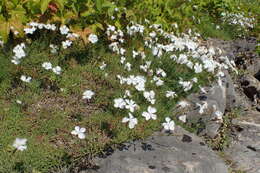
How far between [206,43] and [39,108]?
5.24m

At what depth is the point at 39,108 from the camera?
4.12 m

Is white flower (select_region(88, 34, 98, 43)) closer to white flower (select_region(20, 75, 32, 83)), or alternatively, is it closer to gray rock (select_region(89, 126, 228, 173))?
white flower (select_region(20, 75, 32, 83))

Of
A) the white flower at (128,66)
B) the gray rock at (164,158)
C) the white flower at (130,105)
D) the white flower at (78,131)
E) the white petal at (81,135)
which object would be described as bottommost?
the gray rock at (164,158)

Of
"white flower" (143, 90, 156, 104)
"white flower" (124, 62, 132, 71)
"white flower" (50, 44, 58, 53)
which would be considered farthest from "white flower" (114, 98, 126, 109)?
"white flower" (50, 44, 58, 53)

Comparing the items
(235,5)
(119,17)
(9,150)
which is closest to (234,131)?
(119,17)

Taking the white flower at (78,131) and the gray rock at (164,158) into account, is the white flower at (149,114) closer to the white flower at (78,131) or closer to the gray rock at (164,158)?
the gray rock at (164,158)

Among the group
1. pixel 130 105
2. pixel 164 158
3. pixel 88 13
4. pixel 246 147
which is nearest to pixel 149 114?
pixel 130 105

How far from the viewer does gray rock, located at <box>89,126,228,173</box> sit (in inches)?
139

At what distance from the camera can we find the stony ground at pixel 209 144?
3.62 metres

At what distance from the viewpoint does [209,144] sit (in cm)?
470

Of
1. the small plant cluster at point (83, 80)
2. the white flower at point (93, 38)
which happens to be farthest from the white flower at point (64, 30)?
the white flower at point (93, 38)

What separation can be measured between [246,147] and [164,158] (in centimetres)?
176

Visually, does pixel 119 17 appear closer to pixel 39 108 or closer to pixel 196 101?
pixel 196 101

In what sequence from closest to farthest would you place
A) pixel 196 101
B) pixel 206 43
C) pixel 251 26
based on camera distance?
pixel 196 101
pixel 206 43
pixel 251 26
